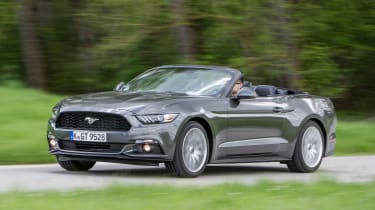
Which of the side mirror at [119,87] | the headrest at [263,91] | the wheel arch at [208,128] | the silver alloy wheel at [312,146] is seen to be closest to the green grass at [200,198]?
the wheel arch at [208,128]

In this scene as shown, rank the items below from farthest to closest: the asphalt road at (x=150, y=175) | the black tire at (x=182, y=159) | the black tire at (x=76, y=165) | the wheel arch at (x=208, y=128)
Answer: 1. the black tire at (x=76, y=165)
2. the wheel arch at (x=208, y=128)
3. the black tire at (x=182, y=159)
4. the asphalt road at (x=150, y=175)

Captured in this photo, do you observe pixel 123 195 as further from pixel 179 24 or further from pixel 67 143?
pixel 179 24

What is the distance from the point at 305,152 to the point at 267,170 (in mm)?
710

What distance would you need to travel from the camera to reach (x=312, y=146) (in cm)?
1374

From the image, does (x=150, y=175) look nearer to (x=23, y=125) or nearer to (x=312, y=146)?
(x=312, y=146)

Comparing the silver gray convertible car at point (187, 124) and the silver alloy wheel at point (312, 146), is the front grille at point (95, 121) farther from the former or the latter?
the silver alloy wheel at point (312, 146)

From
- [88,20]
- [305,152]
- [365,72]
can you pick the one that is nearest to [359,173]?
[305,152]

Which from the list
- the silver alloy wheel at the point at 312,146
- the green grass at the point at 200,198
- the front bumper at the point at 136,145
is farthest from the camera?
the silver alloy wheel at the point at 312,146

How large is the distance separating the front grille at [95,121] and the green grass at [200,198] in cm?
176

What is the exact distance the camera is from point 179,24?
23.5m

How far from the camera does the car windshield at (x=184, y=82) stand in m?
12.3

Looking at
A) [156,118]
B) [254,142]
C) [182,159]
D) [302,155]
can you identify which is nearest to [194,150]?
[182,159]

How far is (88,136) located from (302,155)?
3.72m

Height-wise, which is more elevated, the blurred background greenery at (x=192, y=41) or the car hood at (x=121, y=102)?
the car hood at (x=121, y=102)
